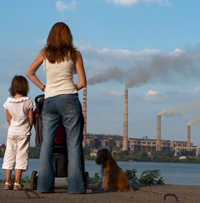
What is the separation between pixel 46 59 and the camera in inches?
252

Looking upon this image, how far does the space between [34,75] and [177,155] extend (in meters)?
127

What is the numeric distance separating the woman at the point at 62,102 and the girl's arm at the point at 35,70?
0.01 metres

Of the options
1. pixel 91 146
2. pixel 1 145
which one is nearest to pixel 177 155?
pixel 91 146

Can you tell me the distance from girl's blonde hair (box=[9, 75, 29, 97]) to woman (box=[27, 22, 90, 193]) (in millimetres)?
674

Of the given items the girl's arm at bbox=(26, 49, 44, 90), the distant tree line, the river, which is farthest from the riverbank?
the distant tree line

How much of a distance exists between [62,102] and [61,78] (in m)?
0.28

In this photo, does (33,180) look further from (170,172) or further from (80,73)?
(170,172)

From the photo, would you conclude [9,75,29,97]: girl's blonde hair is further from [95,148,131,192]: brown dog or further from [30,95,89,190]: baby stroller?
[95,148,131,192]: brown dog

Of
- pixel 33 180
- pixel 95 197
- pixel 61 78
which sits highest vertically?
pixel 61 78

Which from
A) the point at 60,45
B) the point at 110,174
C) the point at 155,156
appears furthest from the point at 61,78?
the point at 155,156

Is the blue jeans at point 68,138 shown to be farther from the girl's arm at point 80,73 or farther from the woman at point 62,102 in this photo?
the girl's arm at point 80,73

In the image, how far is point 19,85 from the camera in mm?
6992

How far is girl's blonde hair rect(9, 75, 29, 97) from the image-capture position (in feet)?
23.0

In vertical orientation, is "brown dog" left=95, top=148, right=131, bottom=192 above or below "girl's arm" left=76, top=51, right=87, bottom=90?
below
